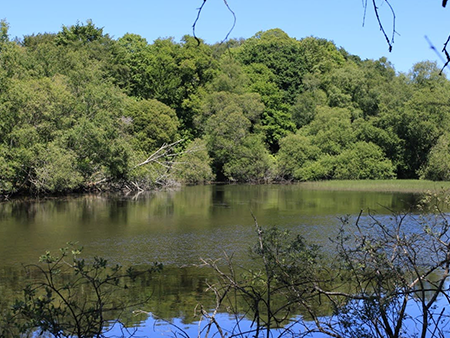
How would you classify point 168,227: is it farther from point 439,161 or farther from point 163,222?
point 439,161

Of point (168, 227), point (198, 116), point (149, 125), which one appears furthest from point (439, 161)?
point (168, 227)

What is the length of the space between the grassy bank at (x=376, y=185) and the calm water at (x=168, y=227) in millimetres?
4314

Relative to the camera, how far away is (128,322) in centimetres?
874

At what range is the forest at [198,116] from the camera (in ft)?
91.4

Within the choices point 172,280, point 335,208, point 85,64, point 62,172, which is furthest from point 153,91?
point 172,280

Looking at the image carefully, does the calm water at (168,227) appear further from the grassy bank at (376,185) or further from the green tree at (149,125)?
the green tree at (149,125)

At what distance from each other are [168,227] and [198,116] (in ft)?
95.2

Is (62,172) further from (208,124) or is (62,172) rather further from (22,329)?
(22,329)

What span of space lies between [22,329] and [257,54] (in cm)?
5192

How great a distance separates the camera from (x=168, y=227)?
1911cm

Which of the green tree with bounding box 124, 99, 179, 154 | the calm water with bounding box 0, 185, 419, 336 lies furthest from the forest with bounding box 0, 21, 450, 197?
the calm water with bounding box 0, 185, 419, 336

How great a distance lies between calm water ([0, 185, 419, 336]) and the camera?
11617 millimetres

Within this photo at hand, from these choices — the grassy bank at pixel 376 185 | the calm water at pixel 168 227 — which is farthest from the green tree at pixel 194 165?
the calm water at pixel 168 227

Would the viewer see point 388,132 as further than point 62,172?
Yes
